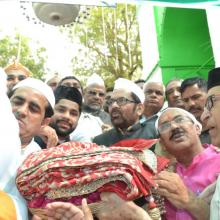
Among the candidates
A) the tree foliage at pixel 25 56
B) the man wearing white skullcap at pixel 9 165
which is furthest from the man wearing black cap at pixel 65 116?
the tree foliage at pixel 25 56

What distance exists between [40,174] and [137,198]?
0.45 m

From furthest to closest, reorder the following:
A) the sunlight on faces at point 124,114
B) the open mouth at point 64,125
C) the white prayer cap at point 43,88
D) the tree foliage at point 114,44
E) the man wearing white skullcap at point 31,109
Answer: the tree foliage at point 114,44 < the sunlight on faces at point 124,114 < the open mouth at point 64,125 < the white prayer cap at point 43,88 < the man wearing white skullcap at point 31,109

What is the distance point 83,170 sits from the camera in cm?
164

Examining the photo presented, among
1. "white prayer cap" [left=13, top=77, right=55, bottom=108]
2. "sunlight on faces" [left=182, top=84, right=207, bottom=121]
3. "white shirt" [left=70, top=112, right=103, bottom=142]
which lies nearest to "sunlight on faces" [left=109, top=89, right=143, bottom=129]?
"white shirt" [left=70, top=112, right=103, bottom=142]

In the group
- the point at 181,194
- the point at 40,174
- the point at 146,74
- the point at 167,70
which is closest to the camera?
the point at 40,174

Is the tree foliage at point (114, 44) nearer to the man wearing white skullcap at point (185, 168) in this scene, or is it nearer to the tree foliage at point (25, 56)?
Result: the tree foliage at point (25, 56)

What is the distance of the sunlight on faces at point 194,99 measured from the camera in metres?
3.94

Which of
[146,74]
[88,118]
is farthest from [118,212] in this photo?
[146,74]

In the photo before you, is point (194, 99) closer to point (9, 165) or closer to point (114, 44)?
point (9, 165)

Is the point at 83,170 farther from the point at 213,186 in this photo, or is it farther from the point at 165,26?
the point at 165,26

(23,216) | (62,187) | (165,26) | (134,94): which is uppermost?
(165,26)

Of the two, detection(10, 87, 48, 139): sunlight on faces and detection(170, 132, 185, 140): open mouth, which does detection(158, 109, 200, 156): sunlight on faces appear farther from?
detection(10, 87, 48, 139): sunlight on faces

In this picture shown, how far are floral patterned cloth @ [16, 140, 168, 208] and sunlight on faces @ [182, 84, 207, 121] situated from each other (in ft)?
7.70

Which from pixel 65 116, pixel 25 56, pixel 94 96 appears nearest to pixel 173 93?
pixel 94 96
